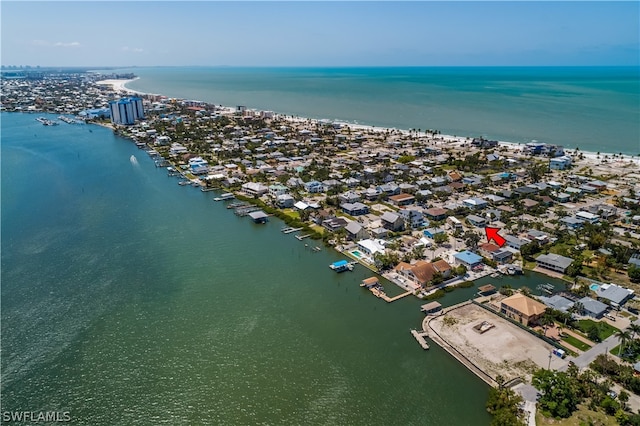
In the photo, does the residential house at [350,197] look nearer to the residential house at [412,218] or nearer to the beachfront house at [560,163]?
the residential house at [412,218]

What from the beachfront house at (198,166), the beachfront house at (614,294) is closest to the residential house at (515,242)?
the beachfront house at (614,294)

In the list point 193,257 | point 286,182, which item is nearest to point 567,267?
point 193,257

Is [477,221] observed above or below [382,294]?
above

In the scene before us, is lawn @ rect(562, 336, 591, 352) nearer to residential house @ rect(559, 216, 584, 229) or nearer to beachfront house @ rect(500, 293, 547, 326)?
beachfront house @ rect(500, 293, 547, 326)

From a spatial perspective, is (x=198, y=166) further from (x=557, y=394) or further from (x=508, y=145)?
(x=508, y=145)

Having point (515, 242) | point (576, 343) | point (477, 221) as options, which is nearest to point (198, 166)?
point (477, 221)

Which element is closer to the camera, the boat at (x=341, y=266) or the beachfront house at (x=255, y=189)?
the boat at (x=341, y=266)

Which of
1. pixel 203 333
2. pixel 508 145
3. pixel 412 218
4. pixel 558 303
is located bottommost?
pixel 203 333

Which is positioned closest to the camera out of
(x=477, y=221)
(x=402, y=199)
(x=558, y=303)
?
(x=558, y=303)
